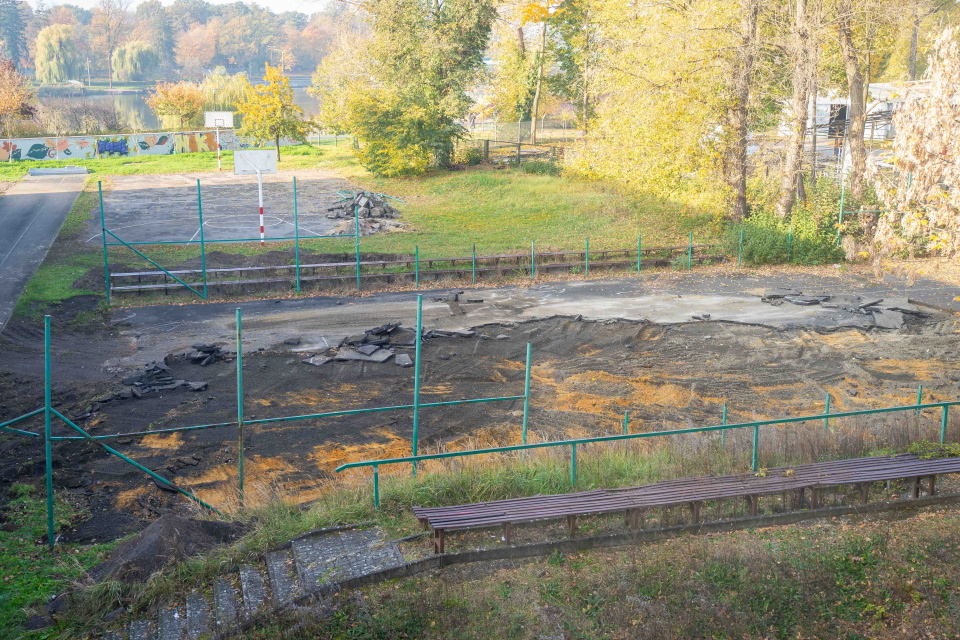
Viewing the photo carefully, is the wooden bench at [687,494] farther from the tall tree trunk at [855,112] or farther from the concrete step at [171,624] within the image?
the tall tree trunk at [855,112]

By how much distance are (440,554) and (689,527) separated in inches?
134

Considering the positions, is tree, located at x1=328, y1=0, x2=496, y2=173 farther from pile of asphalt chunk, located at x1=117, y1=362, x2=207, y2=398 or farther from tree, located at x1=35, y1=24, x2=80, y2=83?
tree, located at x1=35, y1=24, x2=80, y2=83

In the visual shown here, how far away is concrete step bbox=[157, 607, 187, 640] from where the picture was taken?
337 inches

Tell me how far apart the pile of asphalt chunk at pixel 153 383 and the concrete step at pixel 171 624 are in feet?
26.1

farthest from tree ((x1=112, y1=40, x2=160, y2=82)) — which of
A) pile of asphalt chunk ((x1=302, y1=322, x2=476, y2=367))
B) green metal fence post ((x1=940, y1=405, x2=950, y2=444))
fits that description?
green metal fence post ((x1=940, y1=405, x2=950, y2=444))

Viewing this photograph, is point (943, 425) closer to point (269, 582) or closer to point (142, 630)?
point (269, 582)

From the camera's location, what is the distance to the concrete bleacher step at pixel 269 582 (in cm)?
865

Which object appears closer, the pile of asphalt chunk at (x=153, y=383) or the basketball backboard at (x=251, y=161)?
the pile of asphalt chunk at (x=153, y=383)

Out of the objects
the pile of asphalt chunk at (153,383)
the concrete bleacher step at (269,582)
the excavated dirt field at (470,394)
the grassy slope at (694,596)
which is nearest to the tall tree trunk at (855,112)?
the excavated dirt field at (470,394)

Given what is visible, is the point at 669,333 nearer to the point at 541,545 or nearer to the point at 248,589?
the point at 541,545

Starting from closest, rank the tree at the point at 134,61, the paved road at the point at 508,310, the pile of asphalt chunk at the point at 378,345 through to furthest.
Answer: the pile of asphalt chunk at the point at 378,345
the paved road at the point at 508,310
the tree at the point at 134,61

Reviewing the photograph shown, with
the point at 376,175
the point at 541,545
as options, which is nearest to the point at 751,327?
the point at 541,545

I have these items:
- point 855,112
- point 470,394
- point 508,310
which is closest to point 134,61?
point 855,112

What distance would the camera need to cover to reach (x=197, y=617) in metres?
8.84
